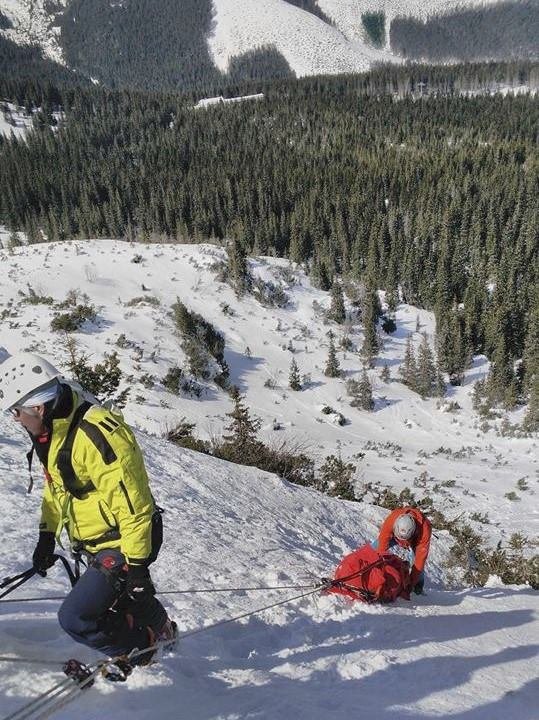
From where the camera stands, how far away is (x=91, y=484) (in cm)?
331

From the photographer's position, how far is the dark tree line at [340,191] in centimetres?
5206

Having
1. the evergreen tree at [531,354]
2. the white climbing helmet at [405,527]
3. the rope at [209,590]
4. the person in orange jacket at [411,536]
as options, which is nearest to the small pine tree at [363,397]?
the evergreen tree at [531,354]

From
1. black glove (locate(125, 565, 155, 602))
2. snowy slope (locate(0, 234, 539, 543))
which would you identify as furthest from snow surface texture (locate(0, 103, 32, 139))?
black glove (locate(125, 565, 155, 602))

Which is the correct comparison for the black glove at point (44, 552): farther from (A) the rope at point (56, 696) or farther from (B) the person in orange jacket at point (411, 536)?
(B) the person in orange jacket at point (411, 536)

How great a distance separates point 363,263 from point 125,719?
60.2 meters

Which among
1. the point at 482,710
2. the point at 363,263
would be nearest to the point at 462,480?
the point at 482,710

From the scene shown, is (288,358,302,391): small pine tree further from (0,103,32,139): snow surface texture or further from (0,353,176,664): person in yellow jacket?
(0,103,32,139): snow surface texture

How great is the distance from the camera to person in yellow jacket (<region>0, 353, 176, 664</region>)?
10.4 feet

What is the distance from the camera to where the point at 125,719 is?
3.45 m

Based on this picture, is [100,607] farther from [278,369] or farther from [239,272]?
[239,272]

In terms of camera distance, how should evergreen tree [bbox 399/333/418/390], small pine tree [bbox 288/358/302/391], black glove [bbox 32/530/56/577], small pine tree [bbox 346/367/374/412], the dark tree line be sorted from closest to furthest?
black glove [bbox 32/530/56/577] < small pine tree [bbox 346/367/374/412] < small pine tree [bbox 288/358/302/391] < evergreen tree [bbox 399/333/418/390] < the dark tree line

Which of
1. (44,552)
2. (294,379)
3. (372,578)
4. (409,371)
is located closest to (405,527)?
(372,578)

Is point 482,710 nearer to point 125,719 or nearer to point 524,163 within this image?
point 125,719

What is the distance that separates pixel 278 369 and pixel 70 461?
104 ft
